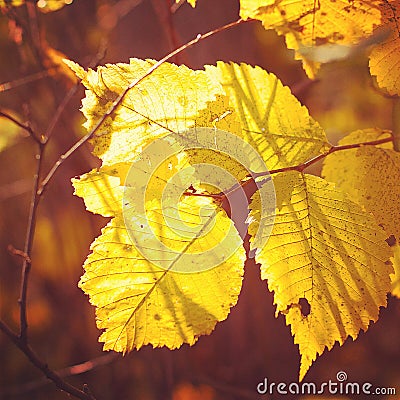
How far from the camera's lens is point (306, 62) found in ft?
2.17

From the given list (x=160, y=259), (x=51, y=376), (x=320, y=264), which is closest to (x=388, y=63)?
(x=320, y=264)

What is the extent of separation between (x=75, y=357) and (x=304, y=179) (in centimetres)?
160

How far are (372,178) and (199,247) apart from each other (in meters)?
0.25

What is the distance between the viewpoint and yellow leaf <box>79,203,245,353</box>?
561mm

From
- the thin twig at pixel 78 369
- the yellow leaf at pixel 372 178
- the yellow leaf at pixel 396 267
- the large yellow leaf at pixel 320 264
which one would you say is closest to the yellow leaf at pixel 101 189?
the large yellow leaf at pixel 320 264

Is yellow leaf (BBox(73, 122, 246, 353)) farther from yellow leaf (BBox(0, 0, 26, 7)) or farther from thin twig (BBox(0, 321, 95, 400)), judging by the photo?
yellow leaf (BBox(0, 0, 26, 7))

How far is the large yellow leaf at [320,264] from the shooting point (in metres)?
0.57

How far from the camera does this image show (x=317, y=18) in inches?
24.7

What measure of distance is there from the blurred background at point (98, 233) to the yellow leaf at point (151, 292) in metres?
0.66

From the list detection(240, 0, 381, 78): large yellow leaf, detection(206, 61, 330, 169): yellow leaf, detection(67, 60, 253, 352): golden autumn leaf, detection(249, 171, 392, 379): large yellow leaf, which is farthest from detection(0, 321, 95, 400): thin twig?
detection(240, 0, 381, 78): large yellow leaf

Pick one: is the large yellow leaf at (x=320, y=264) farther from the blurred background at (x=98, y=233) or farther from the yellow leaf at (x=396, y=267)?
the blurred background at (x=98, y=233)

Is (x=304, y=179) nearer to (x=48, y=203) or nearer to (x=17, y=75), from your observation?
(x=17, y=75)

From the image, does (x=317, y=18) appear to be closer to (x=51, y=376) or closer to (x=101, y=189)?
(x=101, y=189)

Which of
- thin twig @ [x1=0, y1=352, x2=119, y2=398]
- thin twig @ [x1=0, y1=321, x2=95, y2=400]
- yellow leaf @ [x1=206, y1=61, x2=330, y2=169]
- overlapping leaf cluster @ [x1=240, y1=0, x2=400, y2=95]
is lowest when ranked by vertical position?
thin twig @ [x1=0, y1=321, x2=95, y2=400]
